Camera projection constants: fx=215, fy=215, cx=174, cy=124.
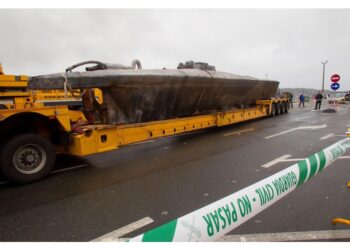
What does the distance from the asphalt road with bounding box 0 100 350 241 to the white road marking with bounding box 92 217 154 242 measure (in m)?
0.07

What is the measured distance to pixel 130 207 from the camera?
330 cm

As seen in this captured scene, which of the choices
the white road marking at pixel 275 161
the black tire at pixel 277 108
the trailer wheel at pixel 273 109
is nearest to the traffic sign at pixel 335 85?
the black tire at pixel 277 108

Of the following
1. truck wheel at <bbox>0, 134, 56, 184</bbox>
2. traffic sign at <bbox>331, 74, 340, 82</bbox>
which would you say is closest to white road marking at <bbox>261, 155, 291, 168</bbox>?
truck wheel at <bbox>0, 134, 56, 184</bbox>

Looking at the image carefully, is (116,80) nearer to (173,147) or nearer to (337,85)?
(173,147)

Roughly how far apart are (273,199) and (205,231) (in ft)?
2.59

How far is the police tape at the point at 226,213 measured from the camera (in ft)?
4.17

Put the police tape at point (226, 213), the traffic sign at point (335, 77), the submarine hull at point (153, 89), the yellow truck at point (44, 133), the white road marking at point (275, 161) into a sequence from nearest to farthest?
1. the police tape at point (226, 213)
2. the yellow truck at point (44, 133)
3. the white road marking at point (275, 161)
4. the submarine hull at point (153, 89)
5. the traffic sign at point (335, 77)

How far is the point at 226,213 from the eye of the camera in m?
1.52

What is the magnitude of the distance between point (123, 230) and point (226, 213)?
175 cm

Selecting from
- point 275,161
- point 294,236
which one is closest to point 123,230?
point 294,236

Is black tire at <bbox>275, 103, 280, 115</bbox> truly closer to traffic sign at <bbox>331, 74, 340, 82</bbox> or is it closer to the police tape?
traffic sign at <bbox>331, 74, 340, 82</bbox>

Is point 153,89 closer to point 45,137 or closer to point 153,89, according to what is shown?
point 153,89

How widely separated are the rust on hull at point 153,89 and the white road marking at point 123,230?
141 inches

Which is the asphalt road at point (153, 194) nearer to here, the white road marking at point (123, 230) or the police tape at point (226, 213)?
the white road marking at point (123, 230)
